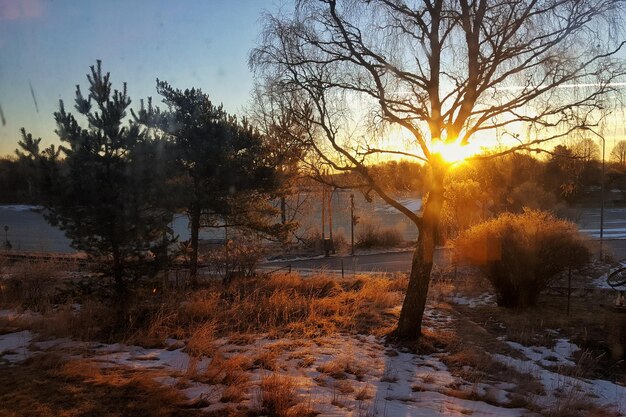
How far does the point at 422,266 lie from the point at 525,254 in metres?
5.22

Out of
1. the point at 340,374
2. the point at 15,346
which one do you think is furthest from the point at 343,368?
the point at 15,346

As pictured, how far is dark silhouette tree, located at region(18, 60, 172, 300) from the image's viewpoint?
938cm

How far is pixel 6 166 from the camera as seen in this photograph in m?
13.3

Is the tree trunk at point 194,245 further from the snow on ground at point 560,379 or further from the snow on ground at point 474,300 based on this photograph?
the snow on ground at point 560,379

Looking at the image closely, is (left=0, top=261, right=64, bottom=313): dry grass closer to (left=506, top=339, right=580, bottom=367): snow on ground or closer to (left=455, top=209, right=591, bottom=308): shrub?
(left=506, top=339, right=580, bottom=367): snow on ground

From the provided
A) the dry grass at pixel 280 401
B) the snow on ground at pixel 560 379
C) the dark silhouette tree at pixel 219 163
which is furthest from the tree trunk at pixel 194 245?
the dry grass at pixel 280 401

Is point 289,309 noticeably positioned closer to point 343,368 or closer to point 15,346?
point 343,368

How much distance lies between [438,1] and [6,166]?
35.6 ft

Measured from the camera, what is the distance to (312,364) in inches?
285

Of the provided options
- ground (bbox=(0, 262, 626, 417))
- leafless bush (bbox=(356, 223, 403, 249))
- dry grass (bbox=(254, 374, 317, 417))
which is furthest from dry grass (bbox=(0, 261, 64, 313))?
leafless bush (bbox=(356, 223, 403, 249))

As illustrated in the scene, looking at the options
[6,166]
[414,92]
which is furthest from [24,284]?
[414,92]

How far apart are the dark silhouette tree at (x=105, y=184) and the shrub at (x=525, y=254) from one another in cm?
849

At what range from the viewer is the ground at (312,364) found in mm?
5168

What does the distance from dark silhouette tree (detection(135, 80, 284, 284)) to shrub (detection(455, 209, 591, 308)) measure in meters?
6.79
